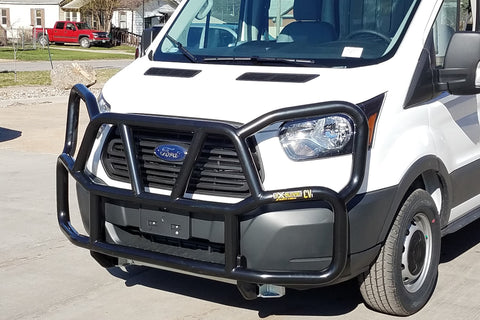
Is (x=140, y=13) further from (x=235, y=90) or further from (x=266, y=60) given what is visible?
(x=235, y=90)

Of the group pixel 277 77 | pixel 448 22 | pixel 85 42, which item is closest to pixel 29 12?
pixel 85 42

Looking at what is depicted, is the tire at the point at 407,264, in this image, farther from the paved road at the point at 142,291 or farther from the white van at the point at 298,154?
the paved road at the point at 142,291

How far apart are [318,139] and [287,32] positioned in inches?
54.6

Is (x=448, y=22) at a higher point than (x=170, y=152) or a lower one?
higher

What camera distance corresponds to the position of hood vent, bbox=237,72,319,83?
4719 mm

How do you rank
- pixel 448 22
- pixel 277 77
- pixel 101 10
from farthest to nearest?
pixel 101 10 < pixel 448 22 < pixel 277 77

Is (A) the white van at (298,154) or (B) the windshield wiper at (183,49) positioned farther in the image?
(B) the windshield wiper at (183,49)

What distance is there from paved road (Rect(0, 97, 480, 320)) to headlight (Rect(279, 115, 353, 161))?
1221mm

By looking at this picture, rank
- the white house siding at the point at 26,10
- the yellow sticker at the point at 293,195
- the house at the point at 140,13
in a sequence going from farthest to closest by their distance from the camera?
the white house siding at the point at 26,10 → the house at the point at 140,13 → the yellow sticker at the point at 293,195

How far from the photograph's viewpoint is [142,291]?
5590mm

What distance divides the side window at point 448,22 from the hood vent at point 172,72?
4.85 feet

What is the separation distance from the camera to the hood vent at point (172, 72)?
16.7 feet

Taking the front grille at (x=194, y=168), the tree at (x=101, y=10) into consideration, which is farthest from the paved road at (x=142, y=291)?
the tree at (x=101, y=10)

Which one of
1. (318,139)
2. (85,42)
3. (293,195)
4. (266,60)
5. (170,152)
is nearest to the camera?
(293,195)
